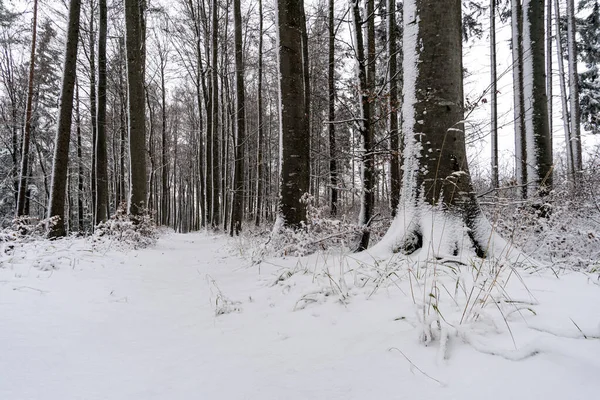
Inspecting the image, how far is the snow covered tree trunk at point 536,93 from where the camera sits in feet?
21.2

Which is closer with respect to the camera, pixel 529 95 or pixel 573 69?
pixel 529 95

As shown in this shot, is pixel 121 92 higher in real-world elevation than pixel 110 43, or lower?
lower

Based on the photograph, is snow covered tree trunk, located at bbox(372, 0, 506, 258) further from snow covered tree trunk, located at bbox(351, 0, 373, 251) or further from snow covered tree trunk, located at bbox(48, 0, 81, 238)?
snow covered tree trunk, located at bbox(48, 0, 81, 238)

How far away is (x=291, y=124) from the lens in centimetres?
509

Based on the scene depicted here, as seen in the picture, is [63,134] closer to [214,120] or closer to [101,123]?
[101,123]

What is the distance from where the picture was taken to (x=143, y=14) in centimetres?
1270

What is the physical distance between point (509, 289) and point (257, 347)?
1.47 m

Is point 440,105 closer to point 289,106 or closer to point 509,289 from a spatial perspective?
point 509,289

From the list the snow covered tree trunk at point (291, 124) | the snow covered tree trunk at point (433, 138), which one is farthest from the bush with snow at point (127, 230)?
the snow covered tree trunk at point (433, 138)

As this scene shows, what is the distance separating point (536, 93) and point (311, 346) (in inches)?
305

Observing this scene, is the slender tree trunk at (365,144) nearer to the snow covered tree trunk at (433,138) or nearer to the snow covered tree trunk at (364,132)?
the snow covered tree trunk at (364,132)

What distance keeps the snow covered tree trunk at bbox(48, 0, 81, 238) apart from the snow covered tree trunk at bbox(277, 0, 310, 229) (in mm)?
5279

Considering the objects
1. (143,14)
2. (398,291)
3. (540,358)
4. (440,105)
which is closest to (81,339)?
(398,291)

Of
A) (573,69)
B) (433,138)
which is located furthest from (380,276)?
(573,69)
